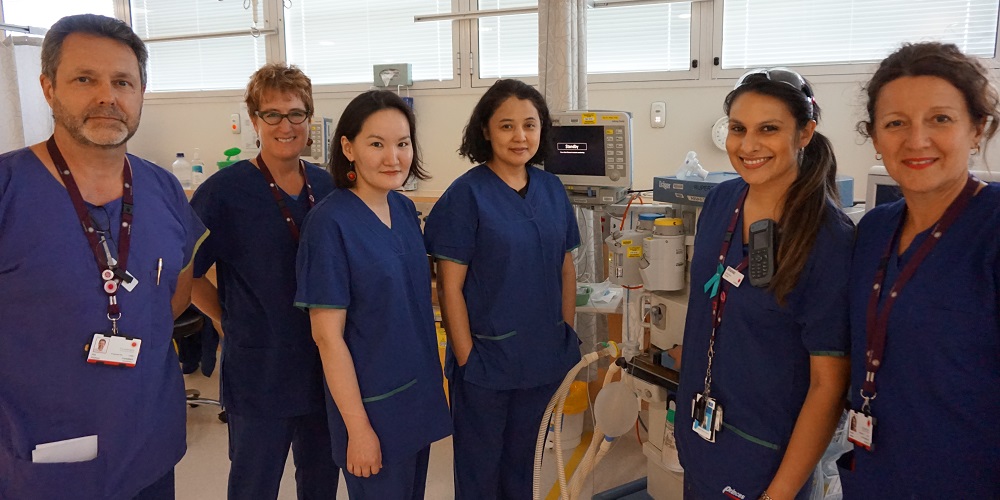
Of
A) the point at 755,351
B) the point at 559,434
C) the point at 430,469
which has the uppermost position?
the point at 755,351

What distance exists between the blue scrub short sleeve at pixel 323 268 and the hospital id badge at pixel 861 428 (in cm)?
102

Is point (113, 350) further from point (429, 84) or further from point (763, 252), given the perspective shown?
point (429, 84)

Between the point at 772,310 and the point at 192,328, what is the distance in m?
2.63

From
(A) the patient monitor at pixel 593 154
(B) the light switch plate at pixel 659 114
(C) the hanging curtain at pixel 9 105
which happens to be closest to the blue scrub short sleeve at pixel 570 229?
(A) the patient monitor at pixel 593 154

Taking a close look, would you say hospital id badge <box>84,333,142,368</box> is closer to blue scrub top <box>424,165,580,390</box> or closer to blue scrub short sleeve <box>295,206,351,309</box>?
blue scrub short sleeve <box>295,206,351,309</box>

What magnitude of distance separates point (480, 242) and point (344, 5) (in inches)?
109

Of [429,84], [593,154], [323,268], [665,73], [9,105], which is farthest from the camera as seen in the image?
[9,105]

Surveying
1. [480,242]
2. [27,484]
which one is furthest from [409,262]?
[27,484]

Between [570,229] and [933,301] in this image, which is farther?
[570,229]

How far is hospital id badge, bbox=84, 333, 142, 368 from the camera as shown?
4.04 feet

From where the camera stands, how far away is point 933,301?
3.46 ft

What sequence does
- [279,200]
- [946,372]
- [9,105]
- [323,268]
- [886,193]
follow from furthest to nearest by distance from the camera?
[9,105] < [886,193] < [279,200] < [323,268] < [946,372]

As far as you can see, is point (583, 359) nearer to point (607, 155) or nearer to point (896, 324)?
point (607, 155)

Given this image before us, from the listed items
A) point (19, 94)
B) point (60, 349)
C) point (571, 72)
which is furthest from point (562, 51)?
point (19, 94)
